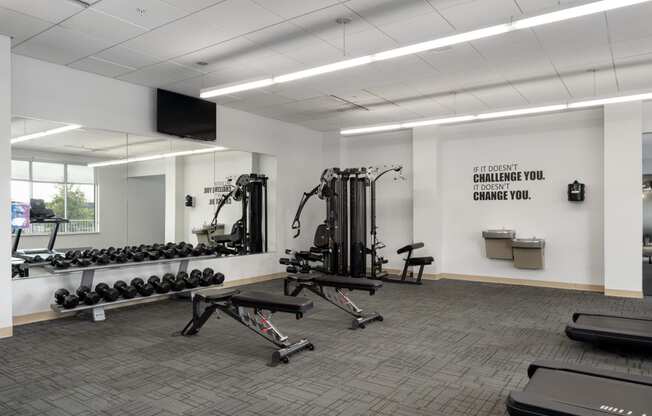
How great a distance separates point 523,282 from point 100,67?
23.0 ft

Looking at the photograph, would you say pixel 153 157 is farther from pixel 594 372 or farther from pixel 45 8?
pixel 594 372

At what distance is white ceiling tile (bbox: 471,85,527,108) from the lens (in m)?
6.09

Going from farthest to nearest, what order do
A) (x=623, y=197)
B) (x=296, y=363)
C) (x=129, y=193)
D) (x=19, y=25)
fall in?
1. (x=623, y=197)
2. (x=129, y=193)
3. (x=19, y=25)
4. (x=296, y=363)

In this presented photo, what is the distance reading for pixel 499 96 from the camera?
254 inches

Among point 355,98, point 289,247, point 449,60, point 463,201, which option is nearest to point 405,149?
point 463,201

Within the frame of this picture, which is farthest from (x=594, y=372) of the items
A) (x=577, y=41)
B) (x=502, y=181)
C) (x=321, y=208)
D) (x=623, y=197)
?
(x=321, y=208)

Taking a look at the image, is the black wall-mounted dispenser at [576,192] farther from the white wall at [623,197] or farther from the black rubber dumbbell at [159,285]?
the black rubber dumbbell at [159,285]

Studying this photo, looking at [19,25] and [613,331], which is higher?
[19,25]

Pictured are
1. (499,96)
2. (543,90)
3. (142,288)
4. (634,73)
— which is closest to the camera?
(142,288)

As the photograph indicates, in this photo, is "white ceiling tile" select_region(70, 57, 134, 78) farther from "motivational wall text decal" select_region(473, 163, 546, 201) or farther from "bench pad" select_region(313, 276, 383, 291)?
"motivational wall text decal" select_region(473, 163, 546, 201)

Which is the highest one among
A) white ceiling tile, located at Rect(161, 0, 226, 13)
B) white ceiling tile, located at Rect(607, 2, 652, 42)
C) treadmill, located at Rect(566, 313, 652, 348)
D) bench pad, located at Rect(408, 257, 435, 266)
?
white ceiling tile, located at Rect(161, 0, 226, 13)

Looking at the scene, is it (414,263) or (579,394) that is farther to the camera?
(414,263)

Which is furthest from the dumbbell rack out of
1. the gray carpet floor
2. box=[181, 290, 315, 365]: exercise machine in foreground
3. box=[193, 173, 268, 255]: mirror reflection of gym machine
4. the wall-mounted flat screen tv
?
the wall-mounted flat screen tv

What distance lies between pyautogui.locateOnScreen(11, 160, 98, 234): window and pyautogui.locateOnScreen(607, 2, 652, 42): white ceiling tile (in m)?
5.95
